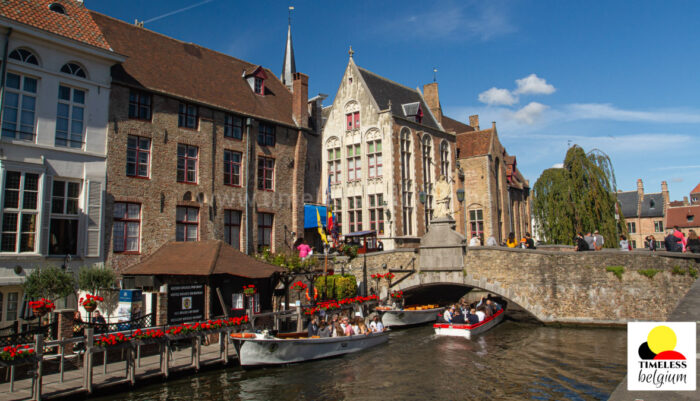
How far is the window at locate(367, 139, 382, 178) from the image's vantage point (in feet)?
121

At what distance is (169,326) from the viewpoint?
1502 cm

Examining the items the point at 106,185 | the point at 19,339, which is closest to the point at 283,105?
the point at 106,185

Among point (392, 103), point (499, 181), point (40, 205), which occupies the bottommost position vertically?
point (40, 205)

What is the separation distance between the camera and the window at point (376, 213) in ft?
118

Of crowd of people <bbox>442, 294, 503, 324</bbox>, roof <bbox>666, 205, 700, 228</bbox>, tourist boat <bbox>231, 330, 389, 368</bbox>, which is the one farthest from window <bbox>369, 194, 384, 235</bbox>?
roof <bbox>666, 205, 700, 228</bbox>

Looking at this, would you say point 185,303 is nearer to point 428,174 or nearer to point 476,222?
point 428,174

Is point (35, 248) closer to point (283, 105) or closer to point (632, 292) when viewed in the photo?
point (283, 105)

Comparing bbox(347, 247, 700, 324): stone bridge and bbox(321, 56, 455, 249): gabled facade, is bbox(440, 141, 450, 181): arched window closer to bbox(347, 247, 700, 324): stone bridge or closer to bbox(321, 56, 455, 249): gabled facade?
bbox(321, 56, 455, 249): gabled facade

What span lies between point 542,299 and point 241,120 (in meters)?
17.0

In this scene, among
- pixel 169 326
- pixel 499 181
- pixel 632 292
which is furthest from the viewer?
pixel 499 181

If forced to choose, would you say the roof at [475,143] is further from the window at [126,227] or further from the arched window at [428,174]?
the window at [126,227]

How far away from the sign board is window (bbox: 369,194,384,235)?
66.1 ft

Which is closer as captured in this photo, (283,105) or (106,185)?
(106,185)

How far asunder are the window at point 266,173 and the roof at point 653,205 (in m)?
56.8
